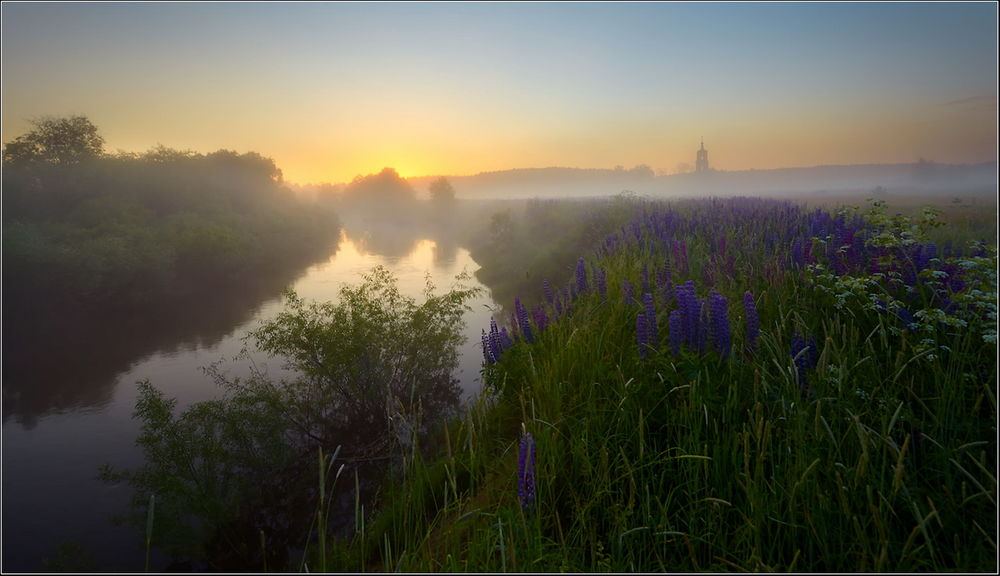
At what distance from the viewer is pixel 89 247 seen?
67.4 ft

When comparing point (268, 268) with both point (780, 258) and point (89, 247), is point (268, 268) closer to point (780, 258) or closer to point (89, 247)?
point (89, 247)

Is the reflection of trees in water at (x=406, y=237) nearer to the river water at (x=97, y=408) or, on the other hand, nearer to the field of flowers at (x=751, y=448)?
the river water at (x=97, y=408)

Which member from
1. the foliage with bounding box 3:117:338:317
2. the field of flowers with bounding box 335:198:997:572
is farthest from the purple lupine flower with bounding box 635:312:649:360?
the foliage with bounding box 3:117:338:317

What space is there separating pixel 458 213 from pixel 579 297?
79.7 meters

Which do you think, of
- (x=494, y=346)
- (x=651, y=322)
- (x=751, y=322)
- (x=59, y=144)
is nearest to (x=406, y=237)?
(x=59, y=144)

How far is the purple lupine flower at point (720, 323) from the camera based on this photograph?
391cm

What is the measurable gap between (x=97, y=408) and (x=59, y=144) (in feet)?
40.7

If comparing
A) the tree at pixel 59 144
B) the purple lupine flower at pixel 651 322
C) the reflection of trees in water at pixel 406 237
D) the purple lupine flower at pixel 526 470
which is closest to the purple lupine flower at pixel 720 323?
the purple lupine flower at pixel 651 322

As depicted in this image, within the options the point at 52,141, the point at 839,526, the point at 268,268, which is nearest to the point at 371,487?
→ the point at 839,526

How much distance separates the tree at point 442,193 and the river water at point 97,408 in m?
58.5

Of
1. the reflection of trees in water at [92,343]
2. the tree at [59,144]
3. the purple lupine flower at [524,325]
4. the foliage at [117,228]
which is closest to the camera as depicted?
the purple lupine flower at [524,325]

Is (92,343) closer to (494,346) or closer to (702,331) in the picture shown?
(494,346)

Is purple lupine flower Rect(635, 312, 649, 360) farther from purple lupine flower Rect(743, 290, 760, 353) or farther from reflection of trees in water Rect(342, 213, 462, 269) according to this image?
reflection of trees in water Rect(342, 213, 462, 269)

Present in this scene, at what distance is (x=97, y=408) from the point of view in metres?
12.5
